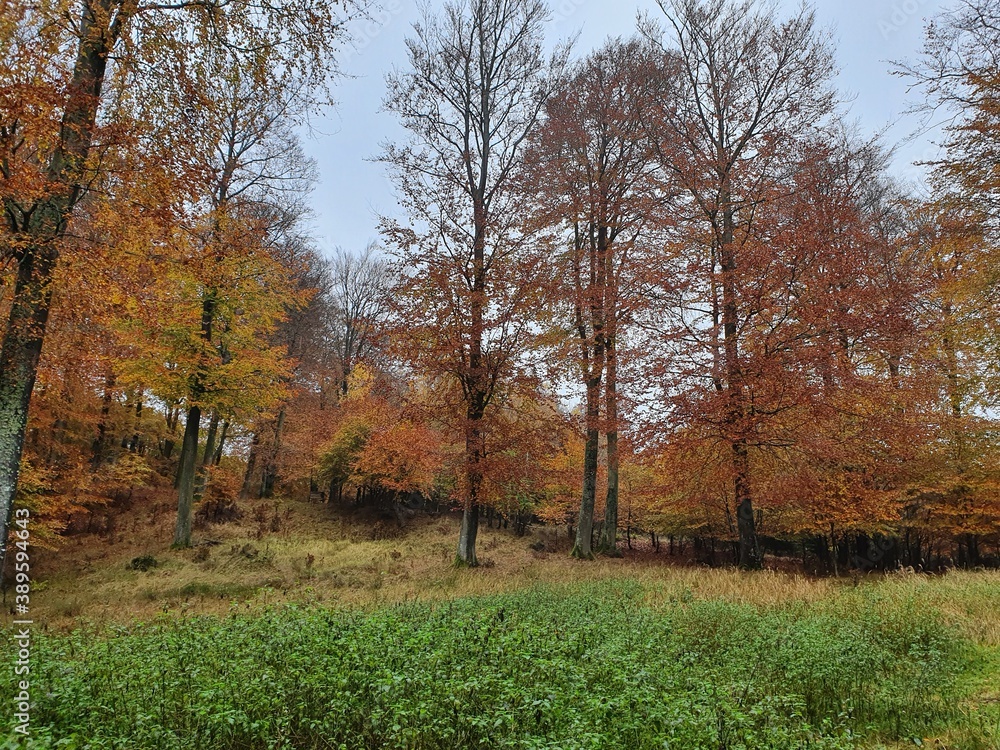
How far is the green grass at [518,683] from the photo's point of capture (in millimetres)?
3271

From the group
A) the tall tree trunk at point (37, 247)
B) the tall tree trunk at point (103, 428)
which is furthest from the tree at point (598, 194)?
the tall tree trunk at point (103, 428)

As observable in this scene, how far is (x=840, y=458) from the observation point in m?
12.0

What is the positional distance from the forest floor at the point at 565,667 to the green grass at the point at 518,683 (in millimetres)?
23

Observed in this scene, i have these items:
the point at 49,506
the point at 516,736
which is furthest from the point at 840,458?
the point at 49,506

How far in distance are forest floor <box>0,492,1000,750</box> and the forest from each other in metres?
0.05

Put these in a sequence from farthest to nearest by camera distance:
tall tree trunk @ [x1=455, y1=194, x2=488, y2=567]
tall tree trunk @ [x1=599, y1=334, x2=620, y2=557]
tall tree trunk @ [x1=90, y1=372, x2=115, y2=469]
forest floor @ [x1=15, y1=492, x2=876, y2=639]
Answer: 1. tall tree trunk @ [x1=90, y1=372, x2=115, y2=469]
2. tall tree trunk @ [x1=599, y1=334, x2=620, y2=557]
3. tall tree trunk @ [x1=455, y1=194, x2=488, y2=567]
4. forest floor @ [x1=15, y1=492, x2=876, y2=639]

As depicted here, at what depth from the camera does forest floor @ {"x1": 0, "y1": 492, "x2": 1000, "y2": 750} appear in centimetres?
333

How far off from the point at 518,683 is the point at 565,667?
421 mm

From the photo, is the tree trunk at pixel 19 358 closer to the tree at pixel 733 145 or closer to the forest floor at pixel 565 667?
the forest floor at pixel 565 667

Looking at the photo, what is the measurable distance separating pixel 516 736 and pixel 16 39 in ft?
31.4

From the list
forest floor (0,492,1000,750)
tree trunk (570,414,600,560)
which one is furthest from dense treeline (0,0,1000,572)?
forest floor (0,492,1000,750)

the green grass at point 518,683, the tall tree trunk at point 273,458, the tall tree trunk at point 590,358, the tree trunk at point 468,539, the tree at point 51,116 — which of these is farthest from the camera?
the tall tree trunk at point 273,458

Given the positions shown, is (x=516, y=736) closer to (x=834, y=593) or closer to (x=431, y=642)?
(x=431, y=642)

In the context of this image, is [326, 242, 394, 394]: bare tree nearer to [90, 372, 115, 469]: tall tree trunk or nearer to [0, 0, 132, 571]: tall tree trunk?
[90, 372, 115, 469]: tall tree trunk
